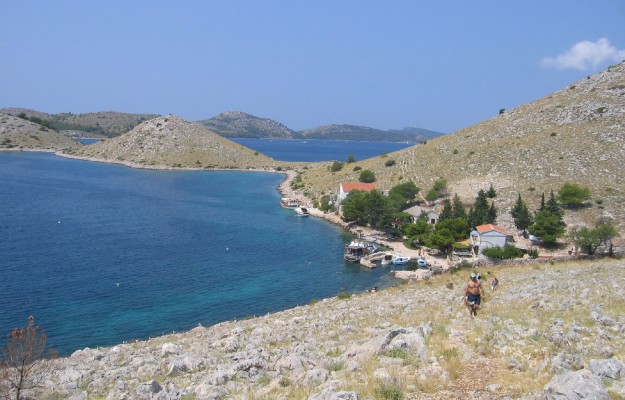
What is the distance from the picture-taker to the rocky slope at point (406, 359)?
41.9ft

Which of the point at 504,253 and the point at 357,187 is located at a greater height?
the point at 357,187

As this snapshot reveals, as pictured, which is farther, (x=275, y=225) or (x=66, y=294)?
(x=275, y=225)

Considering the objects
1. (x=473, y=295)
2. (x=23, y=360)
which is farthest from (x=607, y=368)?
(x=23, y=360)

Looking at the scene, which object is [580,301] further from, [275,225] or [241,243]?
[275,225]

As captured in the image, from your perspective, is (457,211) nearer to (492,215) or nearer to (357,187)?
(492,215)

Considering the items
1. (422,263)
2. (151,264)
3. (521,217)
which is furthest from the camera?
(521,217)

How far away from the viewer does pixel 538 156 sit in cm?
8669

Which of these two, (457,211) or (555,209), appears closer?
(555,209)

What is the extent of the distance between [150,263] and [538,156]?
69.7m

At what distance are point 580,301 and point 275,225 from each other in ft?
214

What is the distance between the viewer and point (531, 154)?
87875 millimetres

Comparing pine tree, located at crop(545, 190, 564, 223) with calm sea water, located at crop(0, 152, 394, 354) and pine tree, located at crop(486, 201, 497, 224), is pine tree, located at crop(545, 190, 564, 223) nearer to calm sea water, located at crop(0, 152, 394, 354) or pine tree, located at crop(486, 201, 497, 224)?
pine tree, located at crop(486, 201, 497, 224)

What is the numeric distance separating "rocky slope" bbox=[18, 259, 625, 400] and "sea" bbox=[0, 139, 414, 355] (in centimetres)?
1715

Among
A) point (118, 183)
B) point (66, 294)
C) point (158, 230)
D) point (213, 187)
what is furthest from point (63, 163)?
point (66, 294)
